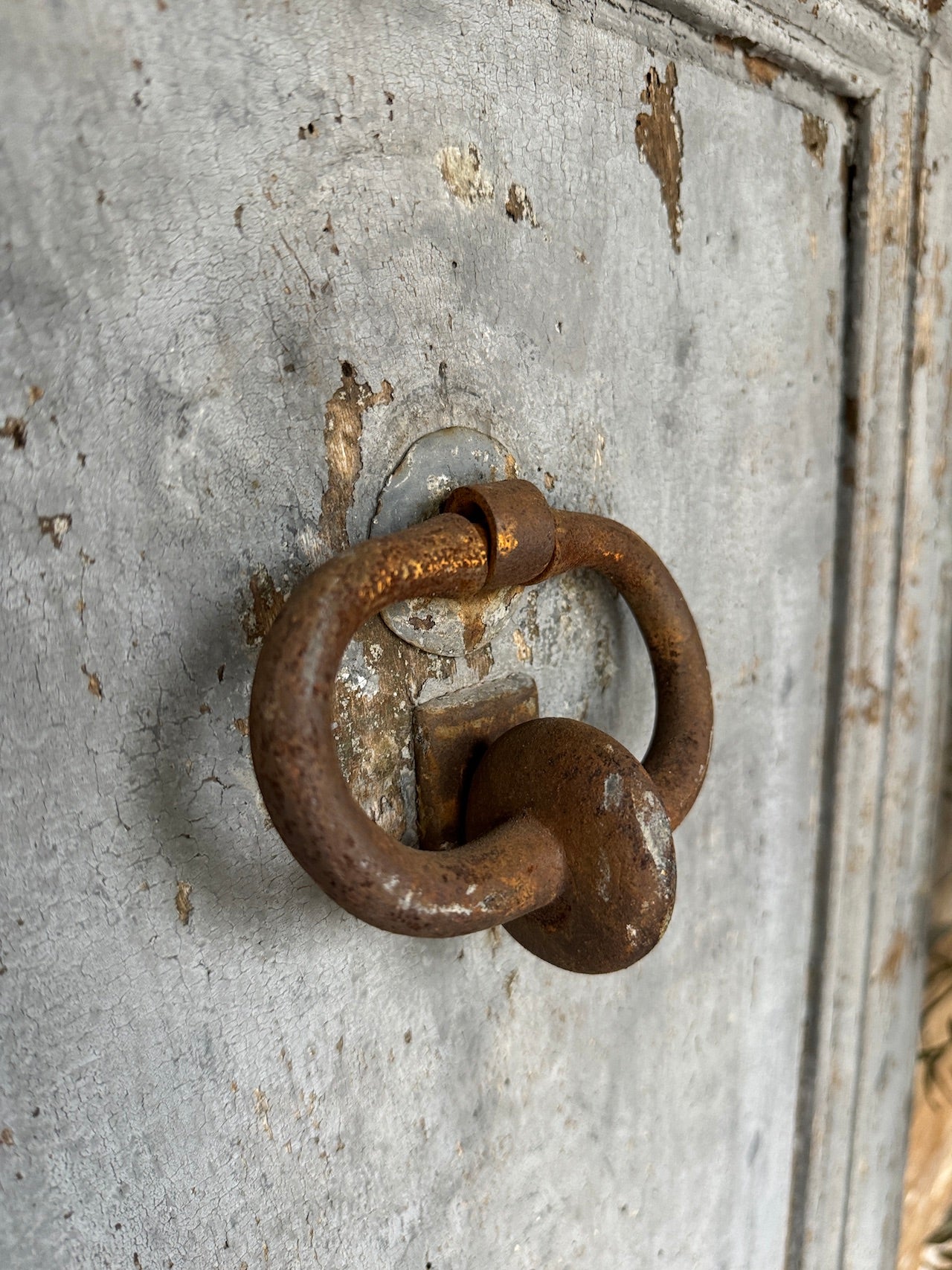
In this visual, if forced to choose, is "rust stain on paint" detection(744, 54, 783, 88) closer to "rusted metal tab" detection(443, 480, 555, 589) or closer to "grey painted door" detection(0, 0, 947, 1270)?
"grey painted door" detection(0, 0, 947, 1270)

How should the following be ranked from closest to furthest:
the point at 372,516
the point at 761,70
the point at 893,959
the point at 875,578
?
the point at 372,516 → the point at 761,70 → the point at 875,578 → the point at 893,959

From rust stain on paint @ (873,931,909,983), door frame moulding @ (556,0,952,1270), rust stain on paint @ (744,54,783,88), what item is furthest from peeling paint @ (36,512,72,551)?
rust stain on paint @ (873,931,909,983)

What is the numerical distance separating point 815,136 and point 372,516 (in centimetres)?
42

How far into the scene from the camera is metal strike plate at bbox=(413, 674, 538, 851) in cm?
41

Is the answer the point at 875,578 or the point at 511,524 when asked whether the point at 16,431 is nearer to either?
the point at 511,524

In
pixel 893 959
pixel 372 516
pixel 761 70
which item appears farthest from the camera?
pixel 893 959

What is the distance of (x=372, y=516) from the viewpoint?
38 centimetres

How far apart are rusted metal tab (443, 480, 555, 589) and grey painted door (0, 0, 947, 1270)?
55 millimetres

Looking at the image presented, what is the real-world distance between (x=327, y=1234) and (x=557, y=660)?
0.31 m

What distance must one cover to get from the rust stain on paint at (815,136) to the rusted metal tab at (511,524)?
14.5 inches

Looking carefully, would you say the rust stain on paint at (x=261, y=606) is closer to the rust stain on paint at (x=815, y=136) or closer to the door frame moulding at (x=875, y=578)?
the door frame moulding at (x=875, y=578)

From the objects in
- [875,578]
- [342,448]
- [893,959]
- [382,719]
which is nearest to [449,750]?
[382,719]

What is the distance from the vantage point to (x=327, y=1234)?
1.38 ft

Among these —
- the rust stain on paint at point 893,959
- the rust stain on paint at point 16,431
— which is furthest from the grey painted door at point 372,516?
the rust stain on paint at point 893,959
